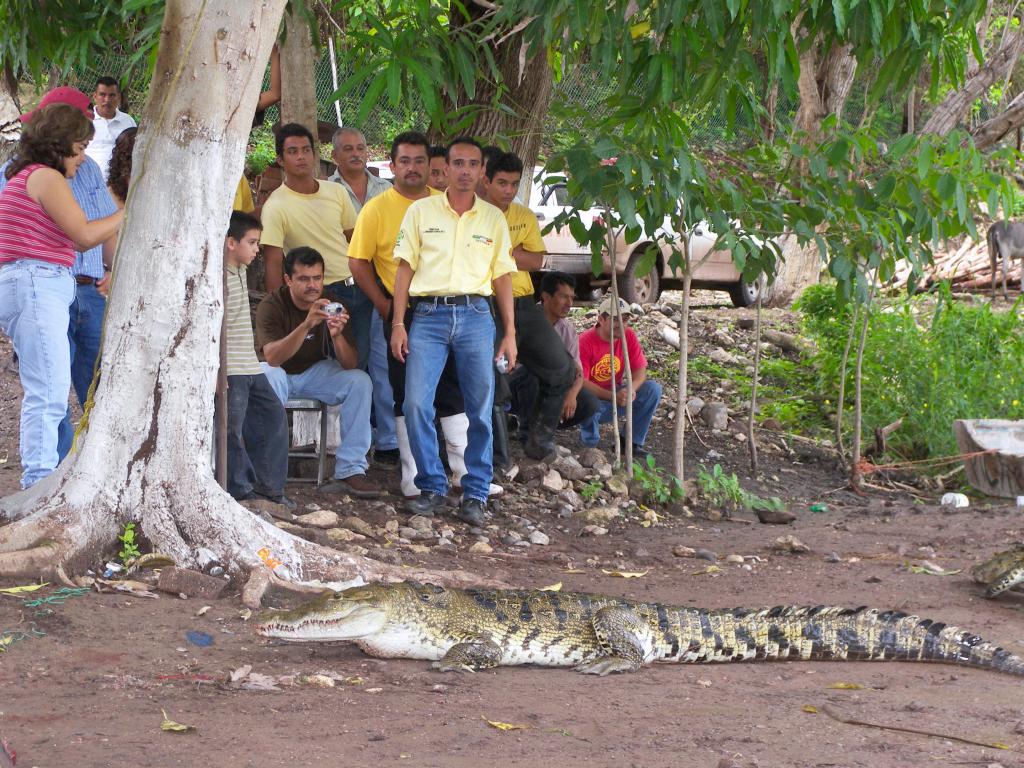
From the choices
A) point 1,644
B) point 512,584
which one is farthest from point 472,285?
point 1,644

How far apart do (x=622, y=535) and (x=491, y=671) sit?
3.05 meters

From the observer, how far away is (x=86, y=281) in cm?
635

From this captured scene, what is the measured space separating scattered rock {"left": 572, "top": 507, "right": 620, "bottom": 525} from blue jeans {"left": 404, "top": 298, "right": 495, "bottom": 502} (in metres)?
0.98

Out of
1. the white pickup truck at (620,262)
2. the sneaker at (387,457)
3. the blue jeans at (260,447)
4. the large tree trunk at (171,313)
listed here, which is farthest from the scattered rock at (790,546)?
the white pickup truck at (620,262)

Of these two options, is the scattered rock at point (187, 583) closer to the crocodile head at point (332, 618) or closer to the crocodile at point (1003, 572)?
the crocodile head at point (332, 618)

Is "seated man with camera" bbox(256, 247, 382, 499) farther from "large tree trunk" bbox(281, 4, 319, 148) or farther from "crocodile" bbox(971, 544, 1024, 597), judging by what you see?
"crocodile" bbox(971, 544, 1024, 597)

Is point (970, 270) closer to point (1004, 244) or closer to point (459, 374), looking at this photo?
point (1004, 244)

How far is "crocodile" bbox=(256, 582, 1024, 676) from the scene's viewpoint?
14.5 ft

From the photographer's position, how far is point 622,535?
7.55 m

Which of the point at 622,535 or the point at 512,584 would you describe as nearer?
the point at 512,584

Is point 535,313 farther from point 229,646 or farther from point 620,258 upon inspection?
point 620,258

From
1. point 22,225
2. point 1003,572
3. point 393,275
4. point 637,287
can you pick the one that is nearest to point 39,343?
point 22,225

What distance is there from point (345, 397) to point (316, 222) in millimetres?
1258

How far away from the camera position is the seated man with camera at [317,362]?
23.5 feet
